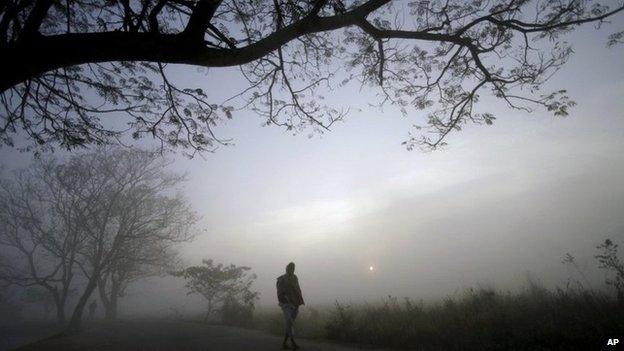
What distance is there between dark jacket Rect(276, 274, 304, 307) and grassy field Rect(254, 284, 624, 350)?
176 cm

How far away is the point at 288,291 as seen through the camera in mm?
7445

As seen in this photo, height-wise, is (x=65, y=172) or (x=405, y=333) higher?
(x=65, y=172)

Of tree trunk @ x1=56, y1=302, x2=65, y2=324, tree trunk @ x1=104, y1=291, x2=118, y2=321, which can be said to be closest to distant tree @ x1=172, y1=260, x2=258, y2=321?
tree trunk @ x1=56, y1=302, x2=65, y2=324

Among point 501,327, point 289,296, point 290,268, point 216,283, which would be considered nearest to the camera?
point 501,327

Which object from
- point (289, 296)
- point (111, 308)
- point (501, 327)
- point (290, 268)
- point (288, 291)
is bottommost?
point (501, 327)

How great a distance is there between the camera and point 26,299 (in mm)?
41625

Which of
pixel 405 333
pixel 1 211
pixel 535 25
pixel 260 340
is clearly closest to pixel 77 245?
pixel 1 211

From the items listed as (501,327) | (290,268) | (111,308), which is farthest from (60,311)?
(501,327)

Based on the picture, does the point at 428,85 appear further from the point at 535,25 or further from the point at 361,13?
the point at 361,13

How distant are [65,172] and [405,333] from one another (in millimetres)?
22171

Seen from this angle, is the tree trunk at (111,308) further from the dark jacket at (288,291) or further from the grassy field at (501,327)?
the dark jacket at (288,291)

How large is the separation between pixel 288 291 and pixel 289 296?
11cm

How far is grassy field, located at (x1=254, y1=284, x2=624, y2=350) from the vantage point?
505 centimetres

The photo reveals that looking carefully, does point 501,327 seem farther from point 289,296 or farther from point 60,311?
point 60,311
